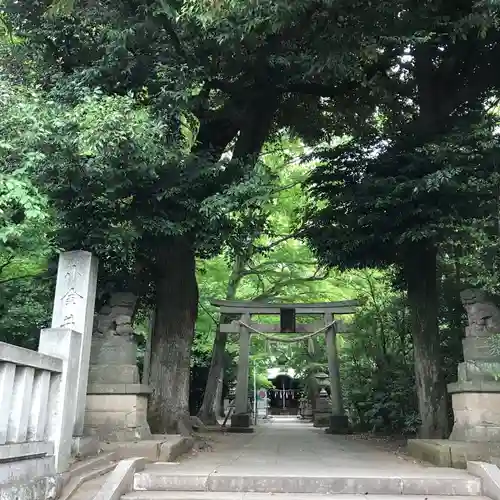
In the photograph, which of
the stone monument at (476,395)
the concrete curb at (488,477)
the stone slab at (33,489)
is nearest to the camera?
the stone slab at (33,489)

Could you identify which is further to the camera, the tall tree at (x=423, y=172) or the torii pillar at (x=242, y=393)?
the torii pillar at (x=242, y=393)

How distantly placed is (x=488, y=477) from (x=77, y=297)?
514 cm

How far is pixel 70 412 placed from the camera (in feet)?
18.0

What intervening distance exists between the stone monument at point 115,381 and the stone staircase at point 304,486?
1.85m

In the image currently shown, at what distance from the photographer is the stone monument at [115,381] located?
24.3 ft

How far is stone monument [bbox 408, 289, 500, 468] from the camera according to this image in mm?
6414

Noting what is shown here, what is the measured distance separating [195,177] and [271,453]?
15.5ft

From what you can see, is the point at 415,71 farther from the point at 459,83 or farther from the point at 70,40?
the point at 70,40

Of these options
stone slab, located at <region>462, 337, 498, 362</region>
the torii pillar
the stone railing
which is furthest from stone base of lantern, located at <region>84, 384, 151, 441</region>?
the torii pillar

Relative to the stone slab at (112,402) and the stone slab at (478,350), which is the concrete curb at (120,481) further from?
the stone slab at (478,350)

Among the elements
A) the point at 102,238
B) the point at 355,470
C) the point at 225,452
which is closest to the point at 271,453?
the point at 225,452

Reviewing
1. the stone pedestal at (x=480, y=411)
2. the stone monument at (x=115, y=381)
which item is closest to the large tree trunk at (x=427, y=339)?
the stone pedestal at (x=480, y=411)

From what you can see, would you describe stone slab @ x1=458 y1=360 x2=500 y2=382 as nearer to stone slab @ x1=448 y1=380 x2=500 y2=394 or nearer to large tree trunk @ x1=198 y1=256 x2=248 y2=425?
stone slab @ x1=448 y1=380 x2=500 y2=394

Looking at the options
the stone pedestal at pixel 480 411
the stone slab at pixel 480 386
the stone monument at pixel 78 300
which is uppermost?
the stone monument at pixel 78 300
